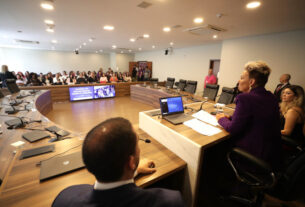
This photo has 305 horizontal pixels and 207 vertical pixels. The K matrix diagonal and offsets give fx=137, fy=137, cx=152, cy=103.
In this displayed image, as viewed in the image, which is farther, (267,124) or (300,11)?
(300,11)

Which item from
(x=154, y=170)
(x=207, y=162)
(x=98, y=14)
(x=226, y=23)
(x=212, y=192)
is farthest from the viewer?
(x=226, y=23)

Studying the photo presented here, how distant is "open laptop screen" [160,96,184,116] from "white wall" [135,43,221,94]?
5.94 m

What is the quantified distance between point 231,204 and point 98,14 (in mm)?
4097

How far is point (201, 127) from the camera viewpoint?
149 cm

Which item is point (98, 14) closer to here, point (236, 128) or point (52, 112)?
point (236, 128)

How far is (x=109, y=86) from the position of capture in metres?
7.05

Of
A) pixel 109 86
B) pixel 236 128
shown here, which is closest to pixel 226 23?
pixel 236 128

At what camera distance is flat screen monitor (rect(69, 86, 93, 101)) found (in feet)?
20.7

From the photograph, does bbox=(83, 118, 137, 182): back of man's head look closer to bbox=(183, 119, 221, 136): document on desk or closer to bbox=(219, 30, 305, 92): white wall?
bbox=(183, 119, 221, 136): document on desk

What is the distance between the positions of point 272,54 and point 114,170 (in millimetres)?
5857

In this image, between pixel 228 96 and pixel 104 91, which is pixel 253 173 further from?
pixel 104 91

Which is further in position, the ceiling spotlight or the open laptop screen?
the ceiling spotlight

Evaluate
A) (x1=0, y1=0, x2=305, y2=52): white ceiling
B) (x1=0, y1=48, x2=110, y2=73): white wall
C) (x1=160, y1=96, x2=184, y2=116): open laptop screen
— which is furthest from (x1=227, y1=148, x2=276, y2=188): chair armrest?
(x1=0, y1=48, x2=110, y2=73): white wall

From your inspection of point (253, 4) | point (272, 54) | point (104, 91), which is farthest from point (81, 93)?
point (272, 54)
